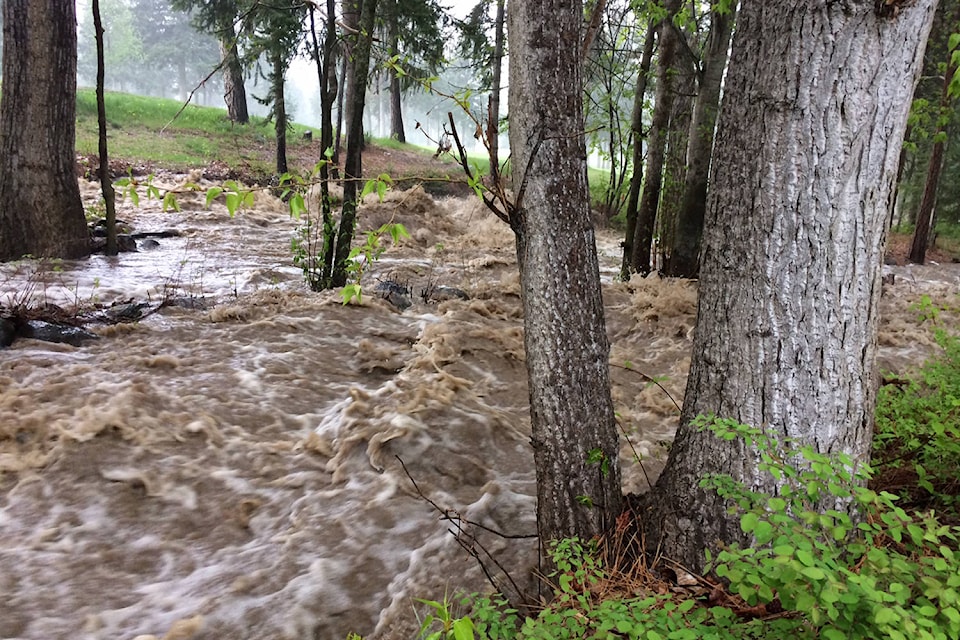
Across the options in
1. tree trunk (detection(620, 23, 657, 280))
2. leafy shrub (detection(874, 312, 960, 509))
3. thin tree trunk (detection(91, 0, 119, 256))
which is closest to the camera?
leafy shrub (detection(874, 312, 960, 509))

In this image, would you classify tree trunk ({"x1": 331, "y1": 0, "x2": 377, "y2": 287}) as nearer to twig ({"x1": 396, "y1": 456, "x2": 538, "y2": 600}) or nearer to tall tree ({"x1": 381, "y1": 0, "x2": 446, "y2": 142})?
twig ({"x1": 396, "y1": 456, "x2": 538, "y2": 600})

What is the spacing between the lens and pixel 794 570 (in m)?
1.73

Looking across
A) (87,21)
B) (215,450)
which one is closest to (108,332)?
(215,450)

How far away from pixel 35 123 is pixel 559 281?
8521mm

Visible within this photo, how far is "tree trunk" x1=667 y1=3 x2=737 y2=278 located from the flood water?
653mm

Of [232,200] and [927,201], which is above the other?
[927,201]

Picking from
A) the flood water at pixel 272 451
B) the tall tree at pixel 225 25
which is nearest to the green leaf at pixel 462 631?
the flood water at pixel 272 451

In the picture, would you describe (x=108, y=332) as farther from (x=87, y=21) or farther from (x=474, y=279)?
(x=87, y=21)

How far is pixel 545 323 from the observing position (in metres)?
2.74

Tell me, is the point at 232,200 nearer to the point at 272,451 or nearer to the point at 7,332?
the point at 272,451

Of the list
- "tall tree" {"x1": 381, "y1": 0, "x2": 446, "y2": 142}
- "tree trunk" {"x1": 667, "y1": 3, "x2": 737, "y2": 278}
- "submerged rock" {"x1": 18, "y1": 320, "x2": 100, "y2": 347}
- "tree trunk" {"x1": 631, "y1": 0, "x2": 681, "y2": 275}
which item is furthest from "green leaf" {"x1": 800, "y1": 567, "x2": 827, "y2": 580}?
"tall tree" {"x1": 381, "y1": 0, "x2": 446, "y2": 142}

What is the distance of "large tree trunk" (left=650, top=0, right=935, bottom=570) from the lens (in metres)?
2.15

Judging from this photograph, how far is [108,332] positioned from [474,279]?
5756 mm

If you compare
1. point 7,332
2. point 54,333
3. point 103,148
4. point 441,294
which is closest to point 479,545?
point 54,333
